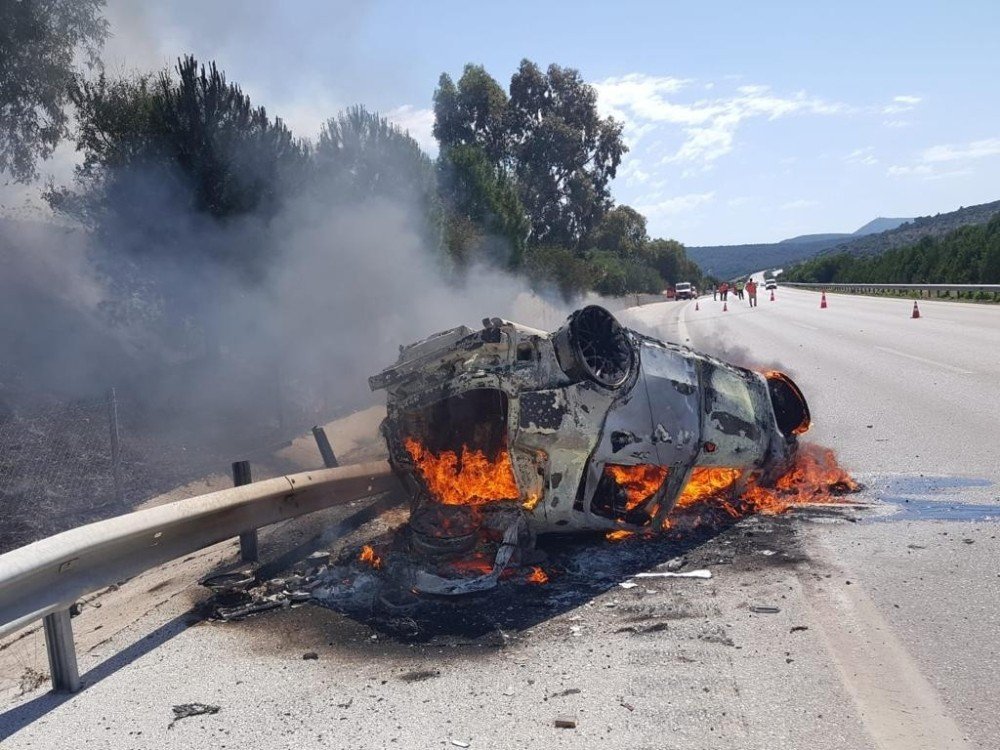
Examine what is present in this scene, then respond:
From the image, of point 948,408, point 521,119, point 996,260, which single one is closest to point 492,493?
point 948,408

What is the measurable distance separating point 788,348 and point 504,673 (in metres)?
17.1

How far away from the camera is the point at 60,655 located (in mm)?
3701

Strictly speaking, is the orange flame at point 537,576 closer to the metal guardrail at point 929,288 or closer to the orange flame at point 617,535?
the orange flame at point 617,535

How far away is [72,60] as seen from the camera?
1641 centimetres

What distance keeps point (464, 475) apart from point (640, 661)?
1.99 m

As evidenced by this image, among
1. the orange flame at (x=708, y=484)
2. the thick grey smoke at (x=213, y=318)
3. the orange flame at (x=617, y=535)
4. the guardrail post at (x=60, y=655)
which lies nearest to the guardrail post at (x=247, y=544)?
the guardrail post at (x=60, y=655)

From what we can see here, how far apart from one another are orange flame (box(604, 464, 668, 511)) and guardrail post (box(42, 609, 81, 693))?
10.5 feet

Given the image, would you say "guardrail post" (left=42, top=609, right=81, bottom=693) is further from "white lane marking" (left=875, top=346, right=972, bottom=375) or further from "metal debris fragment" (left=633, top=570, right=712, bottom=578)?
"white lane marking" (left=875, top=346, right=972, bottom=375)

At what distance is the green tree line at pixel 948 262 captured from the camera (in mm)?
39312

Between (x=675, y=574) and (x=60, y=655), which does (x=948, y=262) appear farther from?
(x=60, y=655)

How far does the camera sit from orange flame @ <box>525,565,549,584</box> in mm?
4867

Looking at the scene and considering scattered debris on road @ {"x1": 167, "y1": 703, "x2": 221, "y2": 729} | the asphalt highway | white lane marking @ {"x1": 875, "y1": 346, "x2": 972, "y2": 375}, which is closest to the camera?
the asphalt highway

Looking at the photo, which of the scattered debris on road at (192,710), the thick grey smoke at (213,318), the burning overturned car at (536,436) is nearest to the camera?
the scattered debris on road at (192,710)

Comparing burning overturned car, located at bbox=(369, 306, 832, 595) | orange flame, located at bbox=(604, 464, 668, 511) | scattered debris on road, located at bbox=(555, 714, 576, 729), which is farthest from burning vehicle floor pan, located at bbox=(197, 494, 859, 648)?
scattered debris on road, located at bbox=(555, 714, 576, 729)
